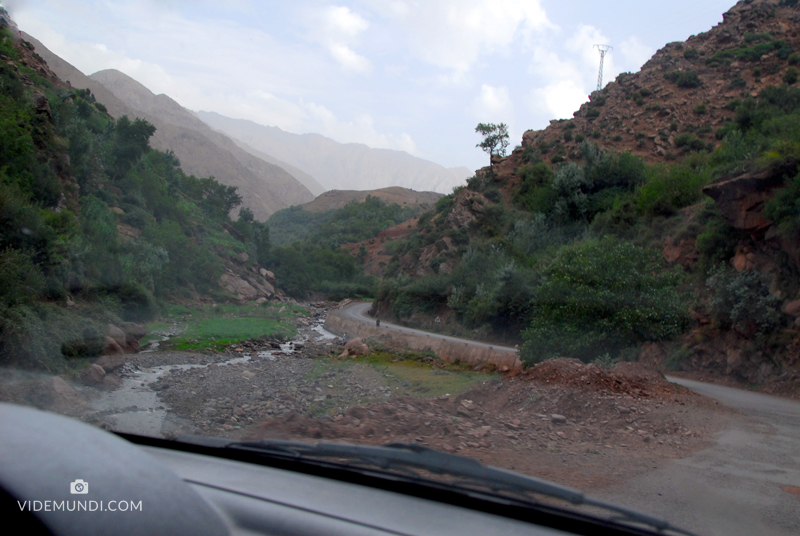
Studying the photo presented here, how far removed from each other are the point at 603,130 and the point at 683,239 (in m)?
29.5

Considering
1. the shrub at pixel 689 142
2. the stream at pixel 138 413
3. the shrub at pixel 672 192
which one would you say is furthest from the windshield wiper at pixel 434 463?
the shrub at pixel 689 142

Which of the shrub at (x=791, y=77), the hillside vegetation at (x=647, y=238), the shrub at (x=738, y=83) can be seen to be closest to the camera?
the hillside vegetation at (x=647, y=238)

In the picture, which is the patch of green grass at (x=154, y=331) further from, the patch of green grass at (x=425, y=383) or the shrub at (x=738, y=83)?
the shrub at (x=738, y=83)

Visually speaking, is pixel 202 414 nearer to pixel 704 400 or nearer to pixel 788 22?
pixel 704 400

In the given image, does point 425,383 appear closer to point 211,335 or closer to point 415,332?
point 211,335

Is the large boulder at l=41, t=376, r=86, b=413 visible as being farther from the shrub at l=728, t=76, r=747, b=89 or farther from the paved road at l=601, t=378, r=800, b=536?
the shrub at l=728, t=76, r=747, b=89

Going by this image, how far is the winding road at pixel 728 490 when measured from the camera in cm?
263

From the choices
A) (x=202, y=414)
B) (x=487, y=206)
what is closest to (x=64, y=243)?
(x=202, y=414)

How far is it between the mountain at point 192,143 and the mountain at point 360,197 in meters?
13.1

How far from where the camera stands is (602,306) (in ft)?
46.9

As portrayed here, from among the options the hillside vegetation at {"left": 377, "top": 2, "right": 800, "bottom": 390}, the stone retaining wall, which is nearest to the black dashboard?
the stone retaining wall

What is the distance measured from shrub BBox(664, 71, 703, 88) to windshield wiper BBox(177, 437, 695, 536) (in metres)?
53.4

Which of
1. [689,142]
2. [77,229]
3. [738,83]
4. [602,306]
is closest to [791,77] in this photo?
[738,83]

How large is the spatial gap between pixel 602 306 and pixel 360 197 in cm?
14341
